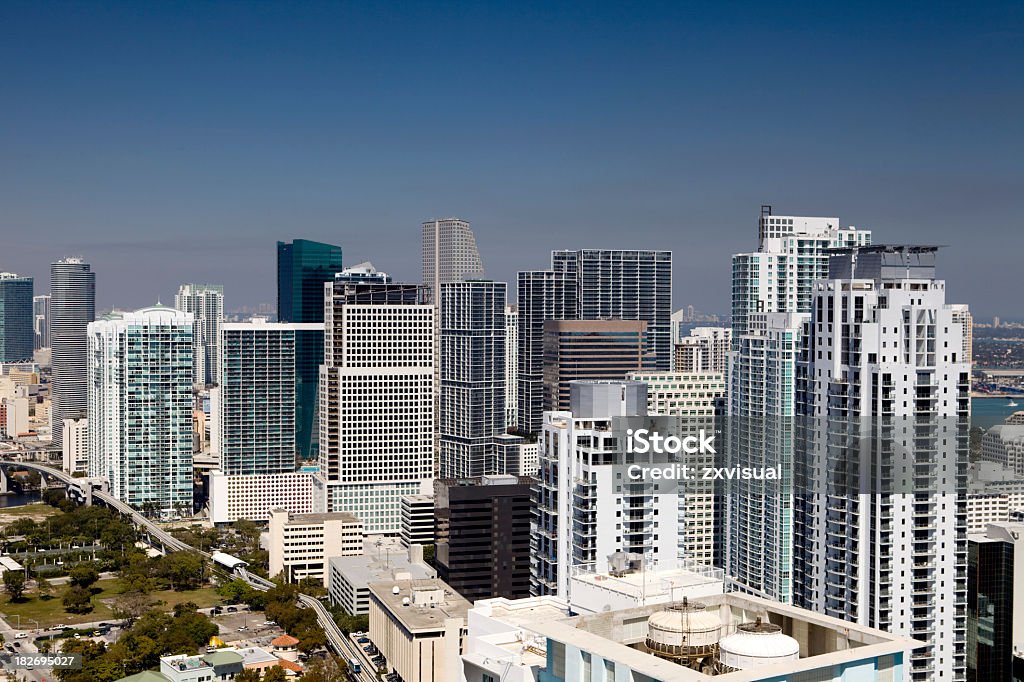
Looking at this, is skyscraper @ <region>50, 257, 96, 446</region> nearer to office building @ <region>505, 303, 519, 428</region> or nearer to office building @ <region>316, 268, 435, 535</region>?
office building @ <region>505, 303, 519, 428</region>

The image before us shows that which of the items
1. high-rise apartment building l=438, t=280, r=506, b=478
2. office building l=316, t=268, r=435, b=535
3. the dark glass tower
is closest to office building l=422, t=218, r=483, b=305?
the dark glass tower

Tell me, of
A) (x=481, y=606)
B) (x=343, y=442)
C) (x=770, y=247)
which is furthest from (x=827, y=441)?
(x=343, y=442)

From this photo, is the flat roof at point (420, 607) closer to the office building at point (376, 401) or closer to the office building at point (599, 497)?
the office building at point (599, 497)

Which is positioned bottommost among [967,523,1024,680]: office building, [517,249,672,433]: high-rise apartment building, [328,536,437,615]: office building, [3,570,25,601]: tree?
[3,570,25,601]: tree

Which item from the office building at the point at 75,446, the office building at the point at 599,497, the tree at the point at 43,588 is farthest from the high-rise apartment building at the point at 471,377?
the office building at the point at 599,497

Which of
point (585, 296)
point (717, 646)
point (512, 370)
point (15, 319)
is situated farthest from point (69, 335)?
point (717, 646)

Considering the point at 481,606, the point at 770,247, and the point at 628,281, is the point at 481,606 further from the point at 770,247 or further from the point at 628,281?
the point at 628,281

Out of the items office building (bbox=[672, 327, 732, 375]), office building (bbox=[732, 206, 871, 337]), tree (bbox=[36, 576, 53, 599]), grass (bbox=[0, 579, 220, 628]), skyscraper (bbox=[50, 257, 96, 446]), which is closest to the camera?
office building (bbox=[732, 206, 871, 337])
